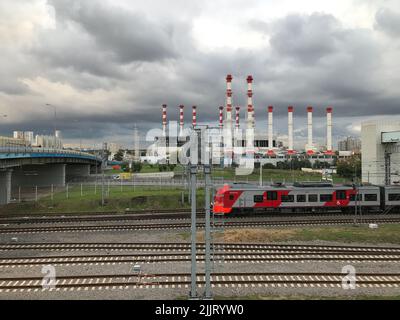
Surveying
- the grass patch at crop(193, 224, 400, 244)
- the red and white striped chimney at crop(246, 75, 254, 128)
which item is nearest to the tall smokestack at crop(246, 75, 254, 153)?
the red and white striped chimney at crop(246, 75, 254, 128)

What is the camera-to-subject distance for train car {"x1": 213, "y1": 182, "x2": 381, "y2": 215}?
34.1m

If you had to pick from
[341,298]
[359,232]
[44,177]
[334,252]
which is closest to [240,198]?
[359,232]

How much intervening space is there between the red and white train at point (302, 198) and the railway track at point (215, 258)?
12.3m

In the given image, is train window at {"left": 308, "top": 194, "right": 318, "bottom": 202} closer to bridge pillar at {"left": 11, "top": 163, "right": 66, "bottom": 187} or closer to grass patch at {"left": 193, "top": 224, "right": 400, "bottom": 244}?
grass patch at {"left": 193, "top": 224, "right": 400, "bottom": 244}

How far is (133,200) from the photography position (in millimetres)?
44781

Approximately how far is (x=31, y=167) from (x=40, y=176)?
315 cm

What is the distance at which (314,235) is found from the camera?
2659cm

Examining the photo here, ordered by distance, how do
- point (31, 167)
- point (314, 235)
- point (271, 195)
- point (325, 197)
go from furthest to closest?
point (31, 167), point (325, 197), point (271, 195), point (314, 235)

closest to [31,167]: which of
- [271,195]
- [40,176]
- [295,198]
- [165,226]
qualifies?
[40,176]

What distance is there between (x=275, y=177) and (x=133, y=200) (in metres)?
37.4

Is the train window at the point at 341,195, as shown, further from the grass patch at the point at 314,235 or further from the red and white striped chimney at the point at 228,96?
the red and white striped chimney at the point at 228,96

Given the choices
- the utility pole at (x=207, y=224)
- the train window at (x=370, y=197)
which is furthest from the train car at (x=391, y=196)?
the utility pole at (x=207, y=224)

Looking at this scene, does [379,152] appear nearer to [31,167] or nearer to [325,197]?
[325,197]

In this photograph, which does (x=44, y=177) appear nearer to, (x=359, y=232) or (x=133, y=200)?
(x=133, y=200)
